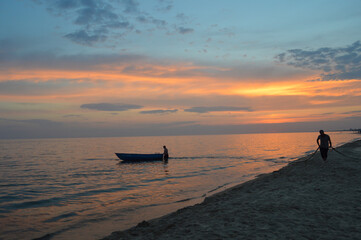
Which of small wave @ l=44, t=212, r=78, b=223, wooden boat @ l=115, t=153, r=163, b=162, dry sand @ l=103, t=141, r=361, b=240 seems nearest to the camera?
dry sand @ l=103, t=141, r=361, b=240

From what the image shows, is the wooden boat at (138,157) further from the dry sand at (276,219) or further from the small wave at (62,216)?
the dry sand at (276,219)

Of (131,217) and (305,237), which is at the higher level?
(305,237)

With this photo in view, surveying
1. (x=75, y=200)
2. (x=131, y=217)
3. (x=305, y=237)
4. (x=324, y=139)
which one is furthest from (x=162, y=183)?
(x=305, y=237)

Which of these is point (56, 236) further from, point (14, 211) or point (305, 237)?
point (305, 237)

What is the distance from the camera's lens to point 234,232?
23.1 ft

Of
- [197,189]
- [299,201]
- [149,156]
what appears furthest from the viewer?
[149,156]

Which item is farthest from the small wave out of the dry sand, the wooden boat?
the wooden boat

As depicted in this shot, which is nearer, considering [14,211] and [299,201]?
[299,201]

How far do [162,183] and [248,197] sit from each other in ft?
41.4

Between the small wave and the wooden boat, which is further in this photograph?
the wooden boat

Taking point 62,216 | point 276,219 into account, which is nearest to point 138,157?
point 62,216

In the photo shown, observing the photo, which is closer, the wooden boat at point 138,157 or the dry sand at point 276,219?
the dry sand at point 276,219

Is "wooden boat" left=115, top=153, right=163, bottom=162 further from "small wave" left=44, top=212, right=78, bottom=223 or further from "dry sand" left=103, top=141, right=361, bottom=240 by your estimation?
"dry sand" left=103, top=141, right=361, bottom=240

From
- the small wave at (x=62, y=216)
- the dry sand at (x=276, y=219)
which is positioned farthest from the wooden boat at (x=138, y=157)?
the dry sand at (x=276, y=219)
